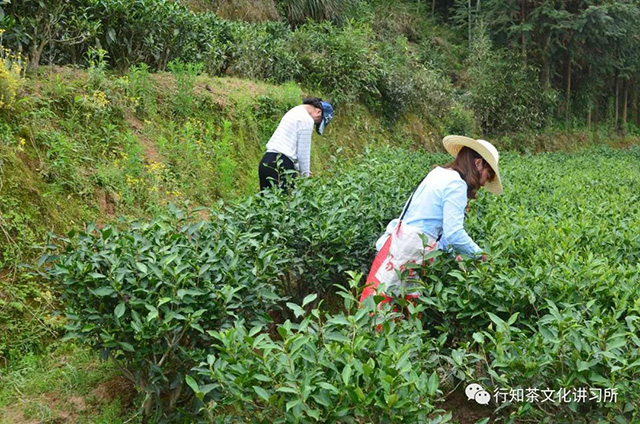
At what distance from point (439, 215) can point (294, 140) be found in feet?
9.64

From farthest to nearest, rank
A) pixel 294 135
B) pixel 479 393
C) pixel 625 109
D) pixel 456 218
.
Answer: pixel 625 109
pixel 294 135
pixel 456 218
pixel 479 393

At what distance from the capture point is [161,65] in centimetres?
972

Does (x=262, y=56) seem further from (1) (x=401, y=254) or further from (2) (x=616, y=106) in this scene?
(2) (x=616, y=106)

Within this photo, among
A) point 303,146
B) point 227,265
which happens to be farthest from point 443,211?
point 303,146

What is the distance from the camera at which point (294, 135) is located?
671 cm

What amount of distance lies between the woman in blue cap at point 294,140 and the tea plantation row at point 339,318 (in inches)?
55.6

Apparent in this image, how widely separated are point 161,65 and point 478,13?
702 inches

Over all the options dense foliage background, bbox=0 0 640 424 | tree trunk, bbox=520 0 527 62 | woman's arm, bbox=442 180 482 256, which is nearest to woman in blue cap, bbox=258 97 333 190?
dense foliage background, bbox=0 0 640 424

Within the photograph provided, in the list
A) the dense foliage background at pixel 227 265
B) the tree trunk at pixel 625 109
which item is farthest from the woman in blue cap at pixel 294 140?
the tree trunk at pixel 625 109

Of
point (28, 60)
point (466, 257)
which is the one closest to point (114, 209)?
point (28, 60)

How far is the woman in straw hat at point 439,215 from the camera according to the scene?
3957mm

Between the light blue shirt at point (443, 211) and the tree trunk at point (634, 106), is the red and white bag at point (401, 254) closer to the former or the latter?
the light blue shirt at point (443, 211)

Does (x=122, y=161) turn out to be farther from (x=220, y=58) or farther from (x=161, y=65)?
(x=220, y=58)

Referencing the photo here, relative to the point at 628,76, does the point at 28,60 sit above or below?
above
